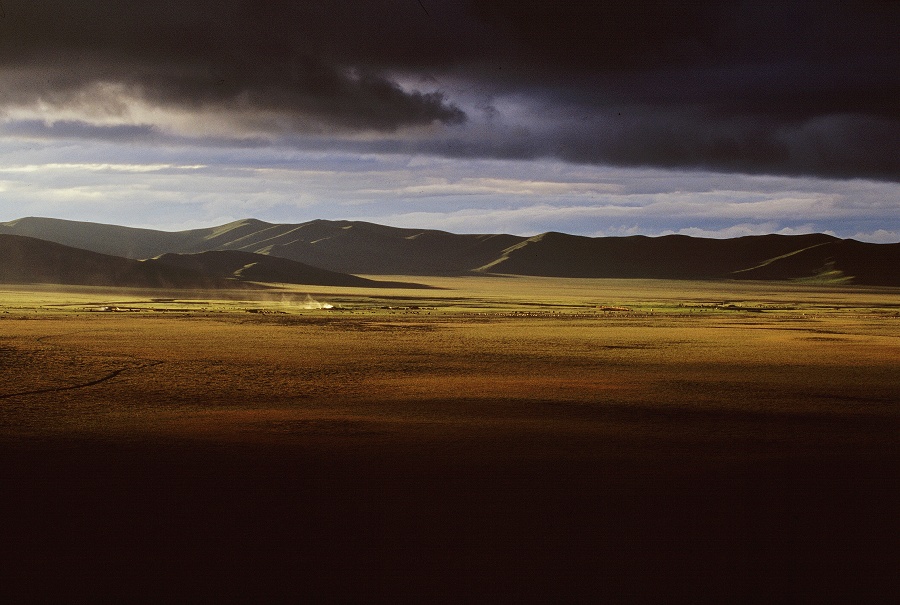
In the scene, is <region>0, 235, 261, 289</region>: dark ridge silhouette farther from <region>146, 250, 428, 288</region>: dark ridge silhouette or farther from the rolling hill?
<region>146, 250, 428, 288</region>: dark ridge silhouette

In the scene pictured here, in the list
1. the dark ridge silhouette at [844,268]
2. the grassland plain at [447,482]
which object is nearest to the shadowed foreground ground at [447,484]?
the grassland plain at [447,482]

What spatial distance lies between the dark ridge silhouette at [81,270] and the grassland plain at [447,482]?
8221 cm

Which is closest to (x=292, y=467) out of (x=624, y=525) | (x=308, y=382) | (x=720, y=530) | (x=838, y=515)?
(x=624, y=525)

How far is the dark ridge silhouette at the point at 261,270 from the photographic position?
431 ft

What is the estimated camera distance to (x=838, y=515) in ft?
30.1

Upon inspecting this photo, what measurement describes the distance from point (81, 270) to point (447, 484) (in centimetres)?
10863

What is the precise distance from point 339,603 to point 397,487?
3.29 m

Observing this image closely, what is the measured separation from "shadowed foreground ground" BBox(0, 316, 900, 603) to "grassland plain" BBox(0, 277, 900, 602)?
40 millimetres

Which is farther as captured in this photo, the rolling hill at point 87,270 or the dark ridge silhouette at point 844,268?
the dark ridge silhouette at point 844,268

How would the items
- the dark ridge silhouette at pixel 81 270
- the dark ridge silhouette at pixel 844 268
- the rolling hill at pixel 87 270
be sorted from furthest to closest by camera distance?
the dark ridge silhouette at pixel 844 268 → the rolling hill at pixel 87 270 → the dark ridge silhouette at pixel 81 270

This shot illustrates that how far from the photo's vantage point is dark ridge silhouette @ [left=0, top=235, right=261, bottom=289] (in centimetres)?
10075

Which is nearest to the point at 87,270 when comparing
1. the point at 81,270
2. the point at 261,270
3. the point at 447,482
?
the point at 81,270

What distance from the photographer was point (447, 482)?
10.4 metres

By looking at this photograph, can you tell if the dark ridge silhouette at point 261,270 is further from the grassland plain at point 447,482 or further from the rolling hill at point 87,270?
the grassland plain at point 447,482
